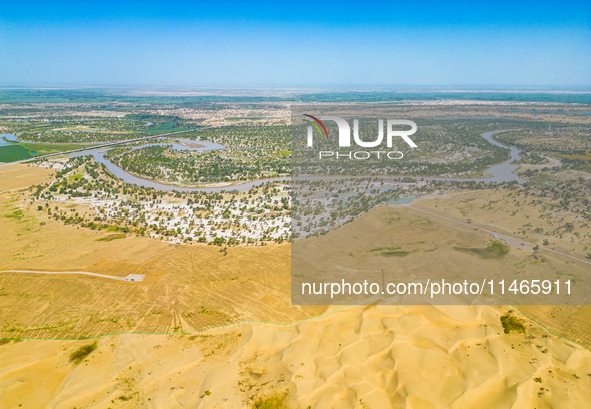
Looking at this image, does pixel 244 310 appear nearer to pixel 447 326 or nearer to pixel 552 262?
pixel 447 326

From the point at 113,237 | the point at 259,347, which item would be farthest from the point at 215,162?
the point at 259,347

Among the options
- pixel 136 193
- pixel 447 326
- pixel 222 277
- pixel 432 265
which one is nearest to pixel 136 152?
pixel 136 193

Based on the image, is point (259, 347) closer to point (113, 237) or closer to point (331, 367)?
point (331, 367)

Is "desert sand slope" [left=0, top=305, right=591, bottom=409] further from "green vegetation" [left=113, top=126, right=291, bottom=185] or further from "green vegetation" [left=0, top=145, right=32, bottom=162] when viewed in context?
"green vegetation" [left=0, top=145, right=32, bottom=162]

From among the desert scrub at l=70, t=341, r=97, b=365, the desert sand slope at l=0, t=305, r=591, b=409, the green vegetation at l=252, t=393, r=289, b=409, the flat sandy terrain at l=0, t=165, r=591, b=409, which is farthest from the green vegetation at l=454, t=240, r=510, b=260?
the desert scrub at l=70, t=341, r=97, b=365

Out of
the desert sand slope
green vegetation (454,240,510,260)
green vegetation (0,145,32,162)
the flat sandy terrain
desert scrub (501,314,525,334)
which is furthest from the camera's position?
green vegetation (0,145,32,162)

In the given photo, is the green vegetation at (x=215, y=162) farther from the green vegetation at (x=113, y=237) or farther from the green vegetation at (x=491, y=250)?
the green vegetation at (x=491, y=250)
